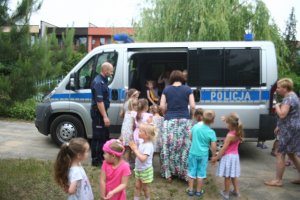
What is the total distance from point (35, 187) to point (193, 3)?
43.3 ft

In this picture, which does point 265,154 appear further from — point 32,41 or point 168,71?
point 32,41

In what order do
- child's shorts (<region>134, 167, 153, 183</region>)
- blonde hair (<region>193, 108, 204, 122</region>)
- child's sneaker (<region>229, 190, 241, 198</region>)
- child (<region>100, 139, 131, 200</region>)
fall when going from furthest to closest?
blonde hair (<region>193, 108, 204, 122</region>) < child's sneaker (<region>229, 190, 241, 198</region>) < child's shorts (<region>134, 167, 153, 183</region>) < child (<region>100, 139, 131, 200</region>)

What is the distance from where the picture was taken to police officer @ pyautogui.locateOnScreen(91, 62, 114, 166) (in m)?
6.68

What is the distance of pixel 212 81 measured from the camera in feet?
26.7

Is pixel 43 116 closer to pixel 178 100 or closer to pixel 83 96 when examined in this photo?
pixel 83 96

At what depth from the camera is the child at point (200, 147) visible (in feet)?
19.3

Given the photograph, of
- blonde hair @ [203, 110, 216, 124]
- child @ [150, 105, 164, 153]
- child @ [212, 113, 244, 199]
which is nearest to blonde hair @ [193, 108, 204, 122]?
blonde hair @ [203, 110, 216, 124]

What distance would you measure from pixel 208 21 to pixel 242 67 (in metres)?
9.33

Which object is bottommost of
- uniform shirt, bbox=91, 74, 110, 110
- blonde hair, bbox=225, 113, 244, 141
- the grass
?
the grass

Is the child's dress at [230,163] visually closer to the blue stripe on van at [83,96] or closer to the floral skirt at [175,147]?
the floral skirt at [175,147]

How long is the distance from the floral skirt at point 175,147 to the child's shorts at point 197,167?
42 cm

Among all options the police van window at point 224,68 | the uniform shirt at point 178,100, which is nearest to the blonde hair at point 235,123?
the uniform shirt at point 178,100

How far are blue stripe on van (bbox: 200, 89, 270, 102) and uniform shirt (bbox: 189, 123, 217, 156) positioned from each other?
2.22 m

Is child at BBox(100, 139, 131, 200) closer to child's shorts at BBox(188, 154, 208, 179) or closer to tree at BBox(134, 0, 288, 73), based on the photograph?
child's shorts at BBox(188, 154, 208, 179)
